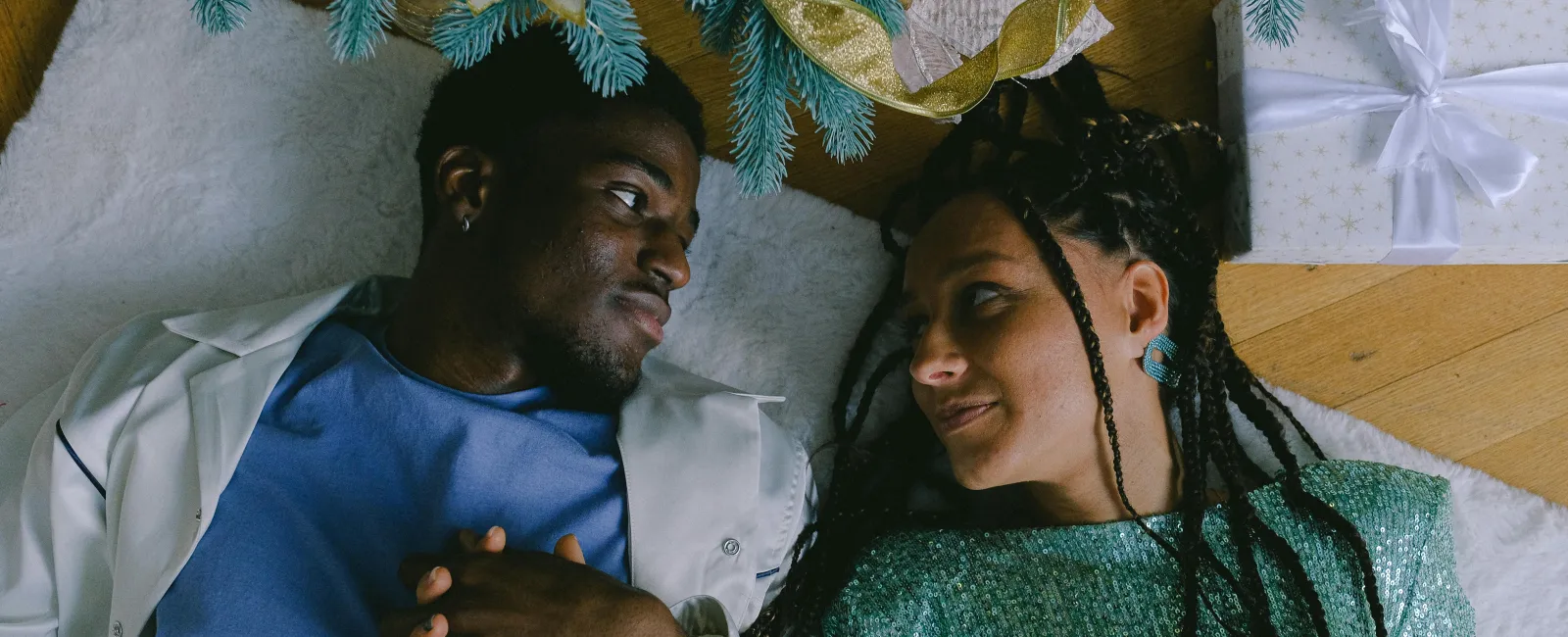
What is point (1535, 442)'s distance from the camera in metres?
1.54

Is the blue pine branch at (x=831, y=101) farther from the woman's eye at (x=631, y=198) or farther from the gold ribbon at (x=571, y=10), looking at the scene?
the woman's eye at (x=631, y=198)

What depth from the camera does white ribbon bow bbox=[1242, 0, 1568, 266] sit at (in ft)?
4.34

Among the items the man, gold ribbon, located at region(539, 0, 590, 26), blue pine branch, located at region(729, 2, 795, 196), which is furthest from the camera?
Answer: the man

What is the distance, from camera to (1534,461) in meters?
1.55

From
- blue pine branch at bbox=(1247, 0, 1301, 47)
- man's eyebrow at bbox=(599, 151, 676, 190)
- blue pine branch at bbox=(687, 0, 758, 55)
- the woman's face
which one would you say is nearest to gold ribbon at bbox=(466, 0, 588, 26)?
blue pine branch at bbox=(687, 0, 758, 55)

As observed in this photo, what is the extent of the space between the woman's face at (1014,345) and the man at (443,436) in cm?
28

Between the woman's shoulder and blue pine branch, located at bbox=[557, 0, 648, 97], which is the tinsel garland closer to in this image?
blue pine branch, located at bbox=[557, 0, 648, 97]

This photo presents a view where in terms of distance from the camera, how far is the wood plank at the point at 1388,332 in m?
1.54

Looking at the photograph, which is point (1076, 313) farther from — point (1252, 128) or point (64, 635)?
point (64, 635)

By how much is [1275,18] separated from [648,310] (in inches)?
33.9

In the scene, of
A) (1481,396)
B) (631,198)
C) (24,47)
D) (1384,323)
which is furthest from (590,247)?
(1481,396)

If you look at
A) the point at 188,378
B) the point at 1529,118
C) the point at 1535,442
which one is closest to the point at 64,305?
the point at 188,378

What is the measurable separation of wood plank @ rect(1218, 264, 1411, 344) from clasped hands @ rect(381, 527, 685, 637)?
106 cm

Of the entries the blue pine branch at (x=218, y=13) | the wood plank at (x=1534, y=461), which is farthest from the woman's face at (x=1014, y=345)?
the blue pine branch at (x=218, y=13)
